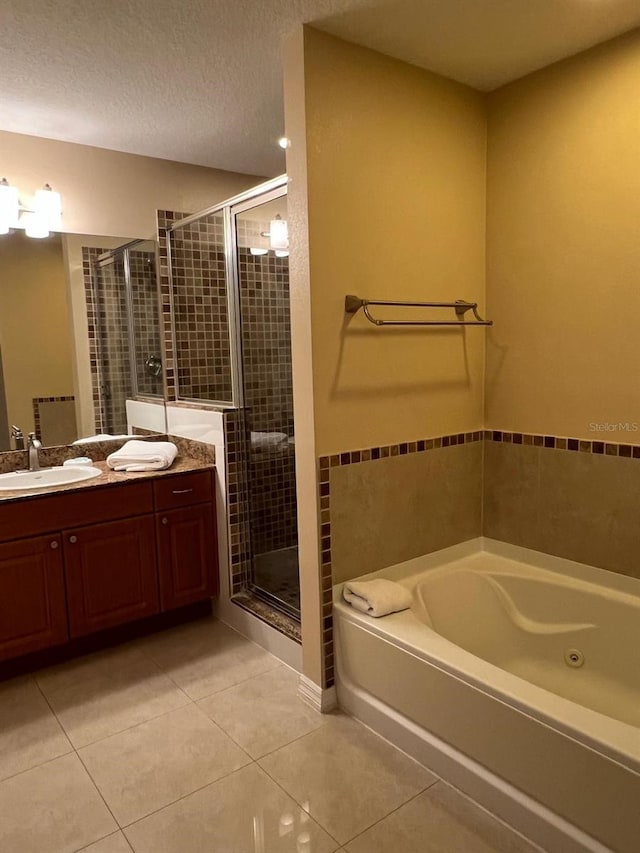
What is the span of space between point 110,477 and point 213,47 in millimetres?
1785

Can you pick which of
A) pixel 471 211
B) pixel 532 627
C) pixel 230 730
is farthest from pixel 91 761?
pixel 471 211

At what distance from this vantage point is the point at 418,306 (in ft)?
7.61

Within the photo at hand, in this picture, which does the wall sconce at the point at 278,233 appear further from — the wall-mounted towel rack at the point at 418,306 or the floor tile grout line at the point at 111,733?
the floor tile grout line at the point at 111,733

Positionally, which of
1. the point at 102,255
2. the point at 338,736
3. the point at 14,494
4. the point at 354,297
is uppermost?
the point at 102,255

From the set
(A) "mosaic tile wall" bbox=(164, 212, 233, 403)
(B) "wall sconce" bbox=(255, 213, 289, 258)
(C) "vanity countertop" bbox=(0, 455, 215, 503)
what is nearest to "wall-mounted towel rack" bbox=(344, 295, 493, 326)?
(B) "wall sconce" bbox=(255, 213, 289, 258)

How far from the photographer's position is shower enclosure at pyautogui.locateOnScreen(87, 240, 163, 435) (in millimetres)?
2967

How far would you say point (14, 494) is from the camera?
7.76ft

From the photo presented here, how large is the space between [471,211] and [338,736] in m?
2.15

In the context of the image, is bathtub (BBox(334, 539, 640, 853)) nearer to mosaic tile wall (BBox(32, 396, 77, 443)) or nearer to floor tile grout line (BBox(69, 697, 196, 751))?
floor tile grout line (BBox(69, 697, 196, 751))

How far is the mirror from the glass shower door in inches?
21.4

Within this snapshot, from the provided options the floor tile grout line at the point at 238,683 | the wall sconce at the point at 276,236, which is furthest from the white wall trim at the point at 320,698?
the wall sconce at the point at 276,236

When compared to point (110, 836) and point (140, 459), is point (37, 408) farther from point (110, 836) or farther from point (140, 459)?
point (110, 836)

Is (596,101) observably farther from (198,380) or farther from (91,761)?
(91,761)

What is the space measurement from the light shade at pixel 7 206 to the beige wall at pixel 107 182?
0.11 metres
